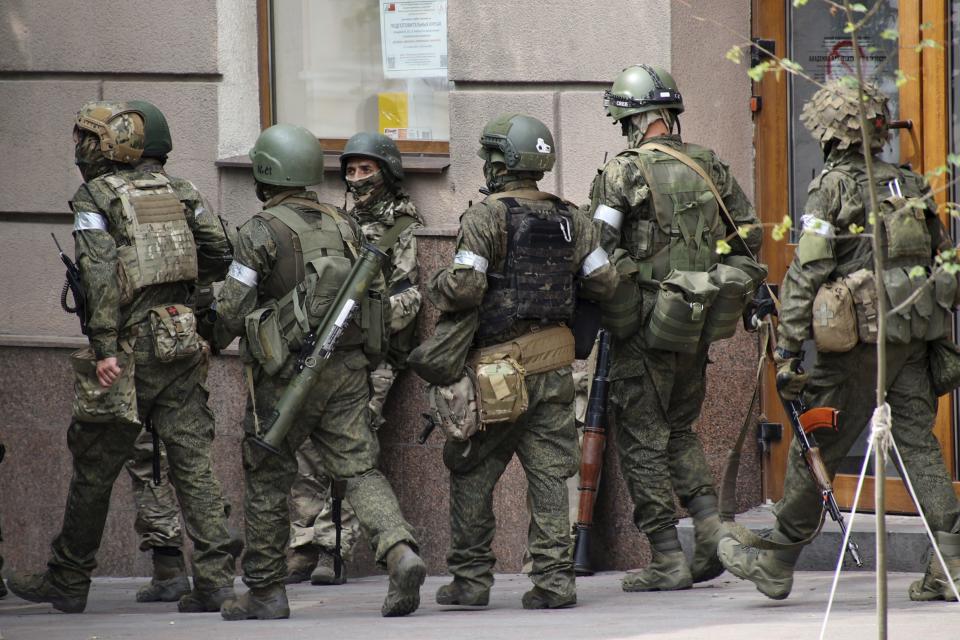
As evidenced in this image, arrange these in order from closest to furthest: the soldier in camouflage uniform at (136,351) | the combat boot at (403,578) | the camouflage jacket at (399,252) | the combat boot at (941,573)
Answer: the combat boot at (941,573), the combat boot at (403,578), the soldier in camouflage uniform at (136,351), the camouflage jacket at (399,252)

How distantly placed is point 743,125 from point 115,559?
406 cm

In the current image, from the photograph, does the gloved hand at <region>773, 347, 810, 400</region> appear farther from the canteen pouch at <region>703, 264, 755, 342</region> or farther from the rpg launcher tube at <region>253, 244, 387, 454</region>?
the rpg launcher tube at <region>253, 244, 387, 454</region>

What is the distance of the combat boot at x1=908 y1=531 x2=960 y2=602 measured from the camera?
6.05 meters

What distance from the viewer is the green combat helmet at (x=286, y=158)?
6535 mm

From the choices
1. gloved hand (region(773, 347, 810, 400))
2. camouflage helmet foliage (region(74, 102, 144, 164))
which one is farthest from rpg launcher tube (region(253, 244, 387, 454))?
gloved hand (region(773, 347, 810, 400))

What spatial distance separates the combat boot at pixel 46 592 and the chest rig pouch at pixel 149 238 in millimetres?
1365

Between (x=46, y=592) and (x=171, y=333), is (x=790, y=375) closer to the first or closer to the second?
(x=171, y=333)

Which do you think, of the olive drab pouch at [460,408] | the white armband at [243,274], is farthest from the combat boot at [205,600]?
the white armband at [243,274]

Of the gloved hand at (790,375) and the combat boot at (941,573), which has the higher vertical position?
the gloved hand at (790,375)

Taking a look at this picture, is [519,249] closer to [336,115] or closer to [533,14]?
[533,14]

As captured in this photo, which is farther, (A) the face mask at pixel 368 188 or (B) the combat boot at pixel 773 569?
(A) the face mask at pixel 368 188

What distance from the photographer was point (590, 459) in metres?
7.33

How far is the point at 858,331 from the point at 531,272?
1.31 metres

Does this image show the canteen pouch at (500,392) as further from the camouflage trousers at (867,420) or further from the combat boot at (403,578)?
the camouflage trousers at (867,420)
